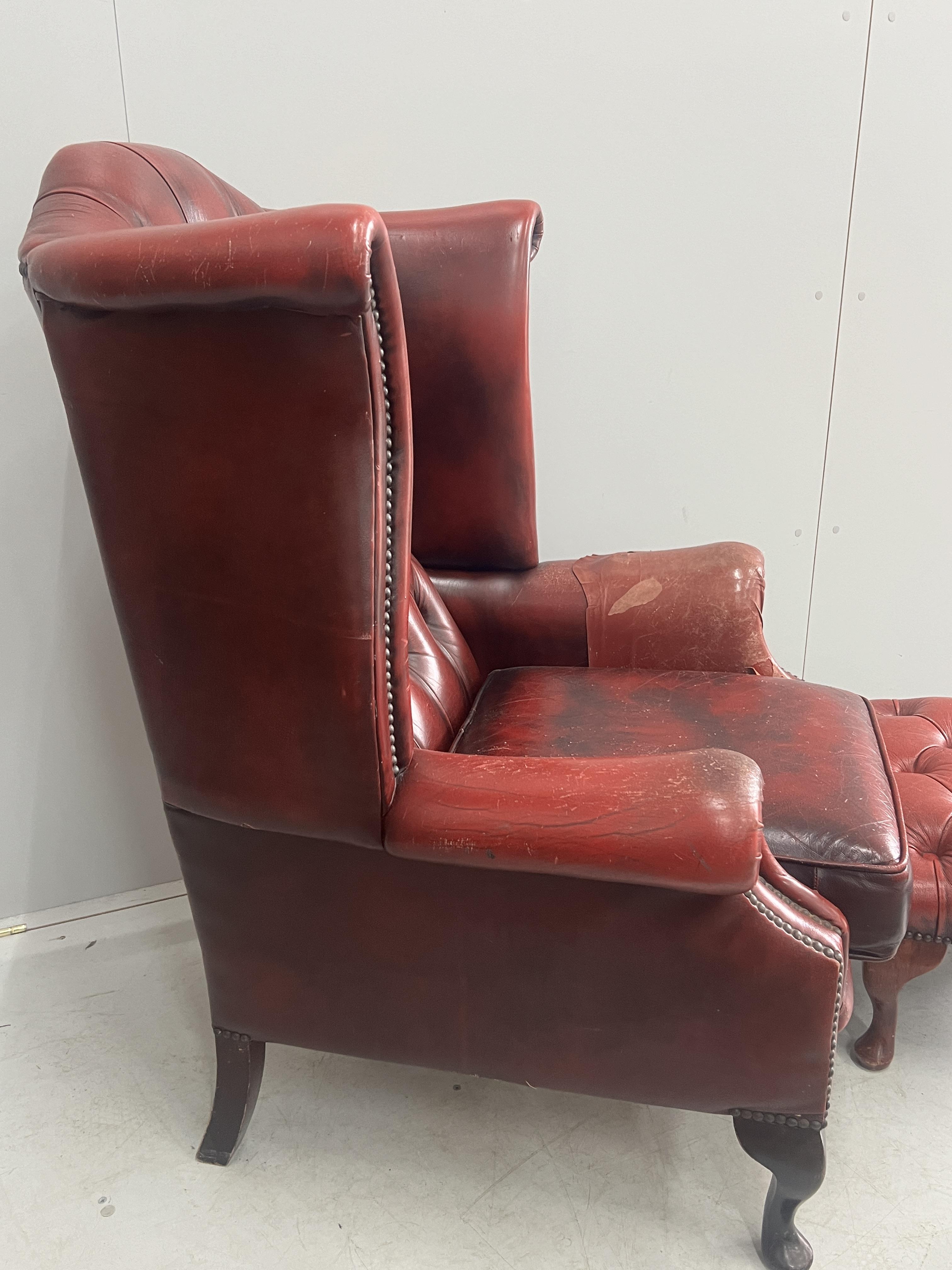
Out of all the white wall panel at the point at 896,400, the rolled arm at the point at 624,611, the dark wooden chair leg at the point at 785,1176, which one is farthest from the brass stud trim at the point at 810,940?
A: the white wall panel at the point at 896,400

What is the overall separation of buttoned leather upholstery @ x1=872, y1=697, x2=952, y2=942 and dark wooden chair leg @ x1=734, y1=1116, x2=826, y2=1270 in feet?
1.05

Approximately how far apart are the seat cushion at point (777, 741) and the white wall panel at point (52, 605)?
2.26 ft

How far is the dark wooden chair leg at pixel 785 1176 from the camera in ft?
3.03

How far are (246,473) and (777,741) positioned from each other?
0.71 m

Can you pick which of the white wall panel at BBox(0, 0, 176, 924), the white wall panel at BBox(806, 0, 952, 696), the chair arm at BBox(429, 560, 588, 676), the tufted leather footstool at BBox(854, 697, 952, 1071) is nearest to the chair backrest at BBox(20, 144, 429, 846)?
the white wall panel at BBox(0, 0, 176, 924)

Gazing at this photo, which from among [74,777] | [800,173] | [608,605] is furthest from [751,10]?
[74,777]

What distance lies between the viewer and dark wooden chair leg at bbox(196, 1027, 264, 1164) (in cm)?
110

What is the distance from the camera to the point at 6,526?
1422mm

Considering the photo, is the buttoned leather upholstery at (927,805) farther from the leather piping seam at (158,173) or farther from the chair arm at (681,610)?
the leather piping seam at (158,173)

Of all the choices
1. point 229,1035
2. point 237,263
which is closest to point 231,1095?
point 229,1035

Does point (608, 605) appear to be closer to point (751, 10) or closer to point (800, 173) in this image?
point (800, 173)

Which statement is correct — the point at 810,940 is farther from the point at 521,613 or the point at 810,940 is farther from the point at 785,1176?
the point at 521,613

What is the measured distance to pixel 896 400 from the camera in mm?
1844

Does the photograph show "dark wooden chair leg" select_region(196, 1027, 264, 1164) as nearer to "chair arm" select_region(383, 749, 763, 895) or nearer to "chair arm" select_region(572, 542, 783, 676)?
"chair arm" select_region(383, 749, 763, 895)
